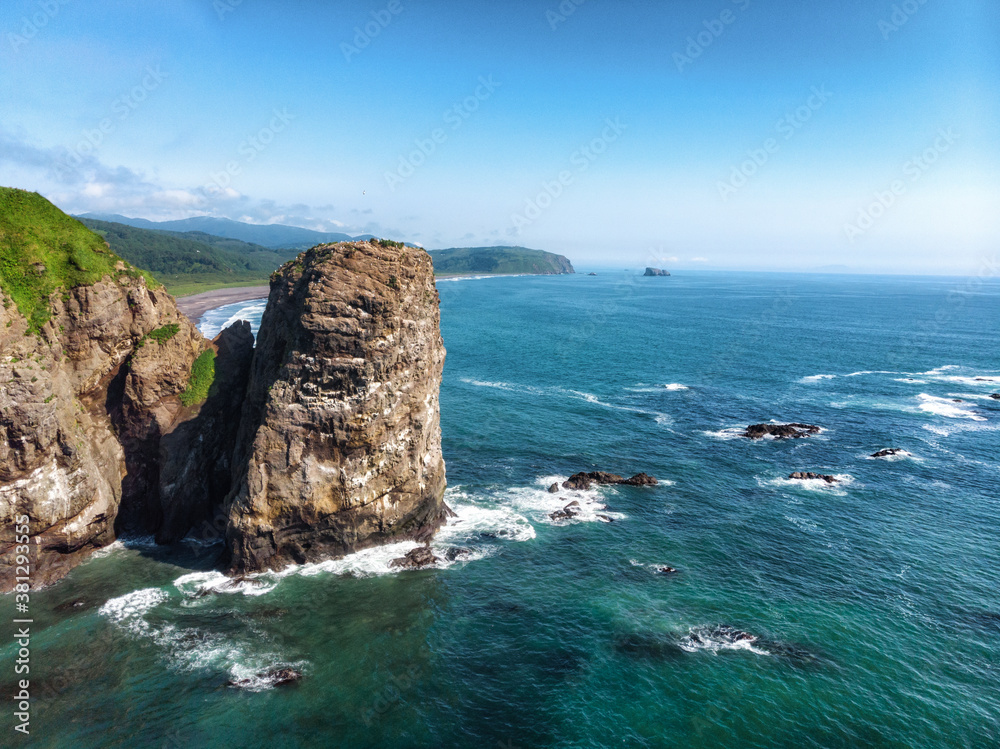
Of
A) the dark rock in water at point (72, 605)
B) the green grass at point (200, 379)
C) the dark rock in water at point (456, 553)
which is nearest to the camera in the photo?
the dark rock in water at point (72, 605)

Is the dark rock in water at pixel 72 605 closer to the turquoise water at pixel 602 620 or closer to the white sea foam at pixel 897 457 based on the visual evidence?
the turquoise water at pixel 602 620

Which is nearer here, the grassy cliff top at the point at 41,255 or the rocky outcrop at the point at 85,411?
the rocky outcrop at the point at 85,411

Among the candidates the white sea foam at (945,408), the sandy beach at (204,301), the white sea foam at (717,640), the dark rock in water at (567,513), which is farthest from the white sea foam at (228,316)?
the white sea foam at (945,408)

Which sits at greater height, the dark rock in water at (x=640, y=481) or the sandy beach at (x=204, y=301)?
the sandy beach at (x=204, y=301)

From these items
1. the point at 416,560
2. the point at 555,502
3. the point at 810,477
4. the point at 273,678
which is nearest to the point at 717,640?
the point at 555,502

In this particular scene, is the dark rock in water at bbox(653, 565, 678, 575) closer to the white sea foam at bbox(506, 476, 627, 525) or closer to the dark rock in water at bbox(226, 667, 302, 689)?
the white sea foam at bbox(506, 476, 627, 525)

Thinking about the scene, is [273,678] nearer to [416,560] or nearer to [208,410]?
[416,560]

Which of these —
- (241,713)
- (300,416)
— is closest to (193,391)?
(300,416)

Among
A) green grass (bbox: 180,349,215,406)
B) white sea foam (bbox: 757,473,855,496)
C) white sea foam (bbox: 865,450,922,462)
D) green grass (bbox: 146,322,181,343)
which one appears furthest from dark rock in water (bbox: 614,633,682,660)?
white sea foam (bbox: 865,450,922,462)
